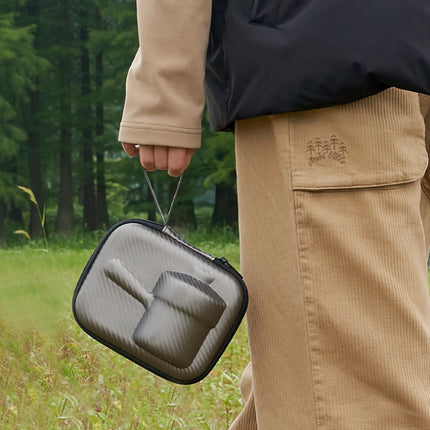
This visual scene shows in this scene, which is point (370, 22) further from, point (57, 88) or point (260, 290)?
point (57, 88)

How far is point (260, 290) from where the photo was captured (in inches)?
58.1

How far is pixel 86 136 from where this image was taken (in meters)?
17.0

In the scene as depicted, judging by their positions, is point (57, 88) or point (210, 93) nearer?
point (210, 93)

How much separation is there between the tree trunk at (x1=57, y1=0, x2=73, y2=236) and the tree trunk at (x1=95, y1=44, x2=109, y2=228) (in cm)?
62

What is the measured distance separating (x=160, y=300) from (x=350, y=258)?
0.38m

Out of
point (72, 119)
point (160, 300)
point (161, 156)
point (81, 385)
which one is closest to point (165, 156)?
point (161, 156)

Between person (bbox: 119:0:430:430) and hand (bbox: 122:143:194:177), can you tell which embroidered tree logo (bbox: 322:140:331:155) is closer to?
person (bbox: 119:0:430:430)

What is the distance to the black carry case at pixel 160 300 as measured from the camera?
1484mm

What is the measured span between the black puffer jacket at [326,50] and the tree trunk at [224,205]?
14.6 m

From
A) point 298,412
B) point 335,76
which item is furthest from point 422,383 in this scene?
point 335,76

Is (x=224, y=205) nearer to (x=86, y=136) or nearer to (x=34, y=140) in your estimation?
(x=86, y=136)

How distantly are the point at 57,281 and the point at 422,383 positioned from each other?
341 cm

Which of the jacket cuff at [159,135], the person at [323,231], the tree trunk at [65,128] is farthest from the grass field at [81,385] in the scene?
the tree trunk at [65,128]

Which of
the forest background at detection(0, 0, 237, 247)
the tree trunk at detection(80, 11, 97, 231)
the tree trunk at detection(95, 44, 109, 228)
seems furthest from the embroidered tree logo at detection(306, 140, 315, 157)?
the tree trunk at detection(80, 11, 97, 231)
